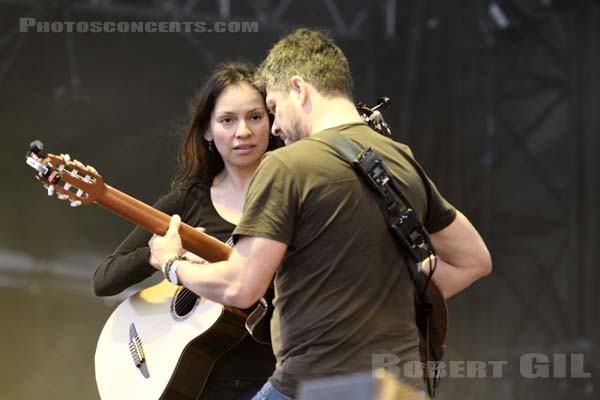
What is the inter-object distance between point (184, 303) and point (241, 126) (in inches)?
24.3

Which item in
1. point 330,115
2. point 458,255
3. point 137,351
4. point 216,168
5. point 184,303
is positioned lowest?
point 137,351

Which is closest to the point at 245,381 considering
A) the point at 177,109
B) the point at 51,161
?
the point at 51,161

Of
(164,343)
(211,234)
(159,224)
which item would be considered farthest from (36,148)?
(164,343)

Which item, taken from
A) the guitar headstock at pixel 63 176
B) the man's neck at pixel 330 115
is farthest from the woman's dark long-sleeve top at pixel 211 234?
the man's neck at pixel 330 115

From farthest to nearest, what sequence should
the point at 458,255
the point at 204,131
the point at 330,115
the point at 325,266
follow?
the point at 204,131, the point at 458,255, the point at 330,115, the point at 325,266

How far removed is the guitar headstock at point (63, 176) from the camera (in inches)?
108

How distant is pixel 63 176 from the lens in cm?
278

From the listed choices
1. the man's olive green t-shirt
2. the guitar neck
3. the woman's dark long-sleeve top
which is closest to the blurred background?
the woman's dark long-sleeve top

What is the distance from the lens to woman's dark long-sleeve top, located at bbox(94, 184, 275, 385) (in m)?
2.97

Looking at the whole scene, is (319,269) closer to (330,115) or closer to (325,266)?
(325,266)

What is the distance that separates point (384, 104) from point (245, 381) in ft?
3.19

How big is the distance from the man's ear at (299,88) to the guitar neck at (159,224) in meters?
0.60

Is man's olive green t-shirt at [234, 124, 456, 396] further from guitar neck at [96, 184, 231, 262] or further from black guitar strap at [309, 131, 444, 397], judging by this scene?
guitar neck at [96, 184, 231, 262]

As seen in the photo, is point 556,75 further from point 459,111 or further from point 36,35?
point 36,35
